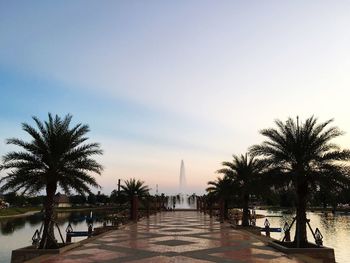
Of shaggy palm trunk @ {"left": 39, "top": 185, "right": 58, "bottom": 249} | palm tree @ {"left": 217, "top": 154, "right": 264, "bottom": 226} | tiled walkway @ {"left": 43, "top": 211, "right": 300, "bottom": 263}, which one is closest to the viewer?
tiled walkway @ {"left": 43, "top": 211, "right": 300, "bottom": 263}

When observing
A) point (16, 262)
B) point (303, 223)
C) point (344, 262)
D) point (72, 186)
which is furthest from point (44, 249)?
point (344, 262)

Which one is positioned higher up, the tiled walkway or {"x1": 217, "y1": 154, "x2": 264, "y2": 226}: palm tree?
{"x1": 217, "y1": 154, "x2": 264, "y2": 226}: palm tree

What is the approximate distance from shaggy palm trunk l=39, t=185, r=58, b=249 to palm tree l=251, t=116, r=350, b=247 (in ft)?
32.1

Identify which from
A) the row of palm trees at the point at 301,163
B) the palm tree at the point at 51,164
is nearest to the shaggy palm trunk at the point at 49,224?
the palm tree at the point at 51,164

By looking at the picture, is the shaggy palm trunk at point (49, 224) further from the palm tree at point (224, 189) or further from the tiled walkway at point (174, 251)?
the palm tree at point (224, 189)

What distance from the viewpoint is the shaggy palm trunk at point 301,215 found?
56.7 feet

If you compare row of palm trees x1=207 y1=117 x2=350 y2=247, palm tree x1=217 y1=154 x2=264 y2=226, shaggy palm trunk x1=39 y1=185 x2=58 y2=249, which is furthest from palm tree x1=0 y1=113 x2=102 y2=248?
palm tree x1=217 y1=154 x2=264 y2=226

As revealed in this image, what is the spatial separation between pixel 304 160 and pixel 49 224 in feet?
37.1

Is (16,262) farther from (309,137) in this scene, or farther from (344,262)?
(344,262)

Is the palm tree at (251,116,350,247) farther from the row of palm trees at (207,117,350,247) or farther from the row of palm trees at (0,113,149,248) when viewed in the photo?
the row of palm trees at (0,113,149,248)

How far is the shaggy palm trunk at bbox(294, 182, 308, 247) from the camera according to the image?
56.7ft

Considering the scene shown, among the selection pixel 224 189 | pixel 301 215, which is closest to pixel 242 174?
pixel 224 189

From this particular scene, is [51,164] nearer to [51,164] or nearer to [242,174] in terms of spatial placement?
[51,164]

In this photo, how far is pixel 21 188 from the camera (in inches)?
707
